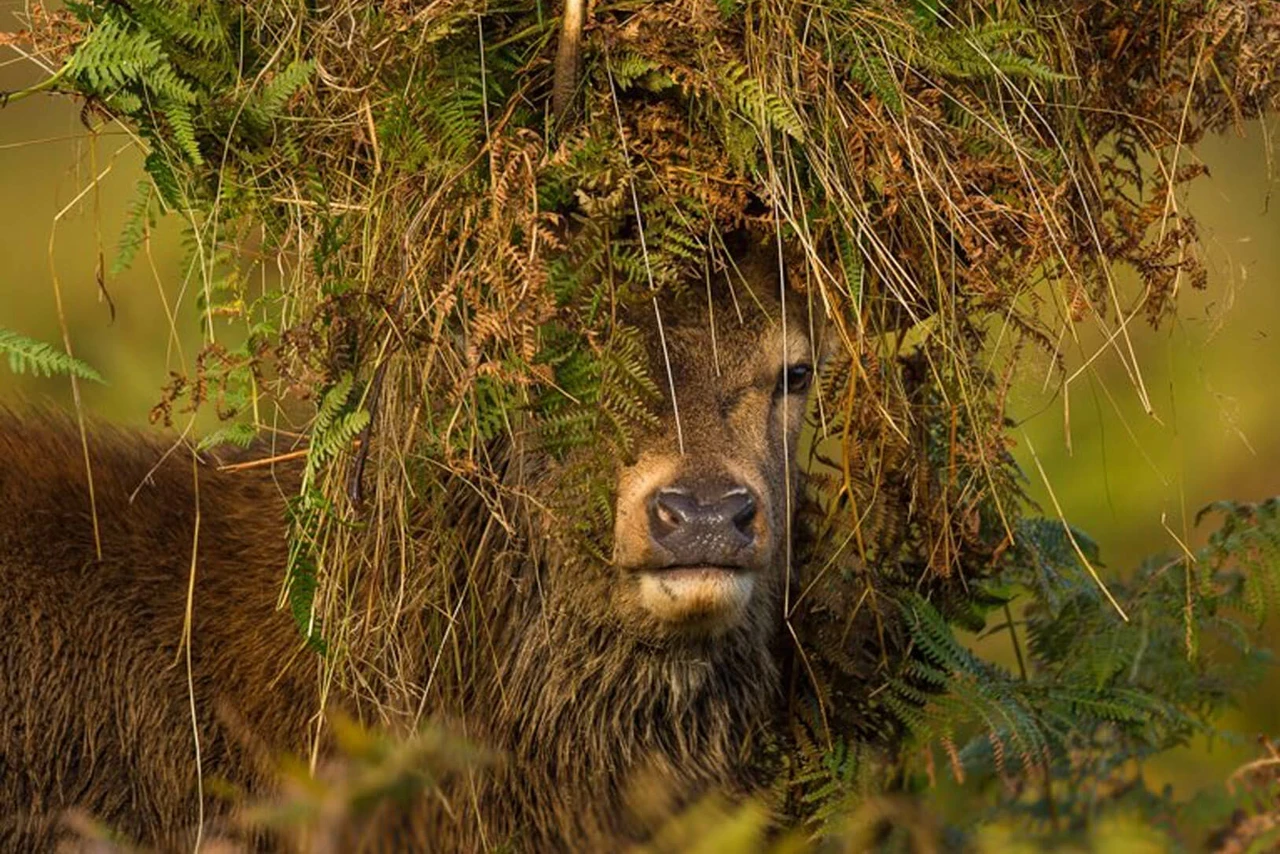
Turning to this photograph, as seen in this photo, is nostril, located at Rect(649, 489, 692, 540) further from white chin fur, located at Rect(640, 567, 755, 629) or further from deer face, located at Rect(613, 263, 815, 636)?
white chin fur, located at Rect(640, 567, 755, 629)

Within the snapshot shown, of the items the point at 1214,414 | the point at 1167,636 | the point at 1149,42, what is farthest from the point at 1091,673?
the point at 1214,414

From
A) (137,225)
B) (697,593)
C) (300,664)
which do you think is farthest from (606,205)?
(300,664)

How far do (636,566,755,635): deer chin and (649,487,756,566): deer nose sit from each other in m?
0.03

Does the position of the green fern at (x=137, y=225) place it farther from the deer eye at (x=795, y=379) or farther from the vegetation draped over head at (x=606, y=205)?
the deer eye at (x=795, y=379)

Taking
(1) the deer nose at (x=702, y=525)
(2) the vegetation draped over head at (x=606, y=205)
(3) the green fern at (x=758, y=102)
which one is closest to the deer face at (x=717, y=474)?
(1) the deer nose at (x=702, y=525)

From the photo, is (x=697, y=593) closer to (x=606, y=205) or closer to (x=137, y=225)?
(x=606, y=205)

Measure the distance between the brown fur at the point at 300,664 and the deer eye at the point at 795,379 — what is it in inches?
1.2

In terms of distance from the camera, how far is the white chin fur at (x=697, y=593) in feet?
16.2

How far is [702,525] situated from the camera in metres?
4.90

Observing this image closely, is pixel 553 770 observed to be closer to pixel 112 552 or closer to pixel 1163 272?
pixel 112 552

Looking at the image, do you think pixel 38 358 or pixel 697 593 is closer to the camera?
pixel 38 358

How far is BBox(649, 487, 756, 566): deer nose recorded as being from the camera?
193 inches

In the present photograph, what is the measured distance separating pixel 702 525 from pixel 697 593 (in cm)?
18

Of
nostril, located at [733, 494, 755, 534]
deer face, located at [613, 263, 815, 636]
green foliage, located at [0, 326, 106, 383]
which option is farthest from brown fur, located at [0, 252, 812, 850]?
green foliage, located at [0, 326, 106, 383]
